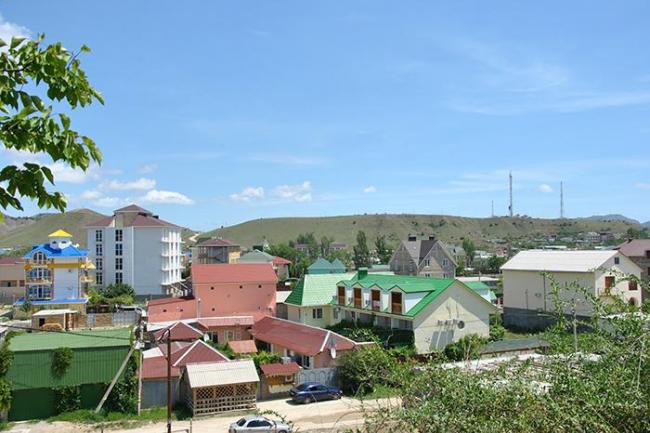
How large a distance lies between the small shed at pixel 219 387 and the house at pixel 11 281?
42.3 m

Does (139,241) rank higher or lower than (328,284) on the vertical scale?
higher

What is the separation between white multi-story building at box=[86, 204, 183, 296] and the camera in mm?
52156

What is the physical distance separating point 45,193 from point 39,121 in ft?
1.41

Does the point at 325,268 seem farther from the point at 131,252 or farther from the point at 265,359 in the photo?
the point at 265,359

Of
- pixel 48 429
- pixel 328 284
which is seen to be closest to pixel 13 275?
pixel 328 284

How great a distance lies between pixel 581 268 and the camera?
34.8 m

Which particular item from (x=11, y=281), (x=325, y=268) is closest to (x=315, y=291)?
(x=325, y=268)

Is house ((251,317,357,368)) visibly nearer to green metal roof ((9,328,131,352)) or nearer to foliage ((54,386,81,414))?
green metal roof ((9,328,131,352))

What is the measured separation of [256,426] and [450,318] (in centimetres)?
1393

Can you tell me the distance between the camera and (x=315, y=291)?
35.8 m

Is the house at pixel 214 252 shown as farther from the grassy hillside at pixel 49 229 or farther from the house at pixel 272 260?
the grassy hillside at pixel 49 229

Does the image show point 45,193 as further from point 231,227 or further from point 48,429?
point 231,227

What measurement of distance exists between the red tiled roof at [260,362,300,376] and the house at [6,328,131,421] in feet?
19.6

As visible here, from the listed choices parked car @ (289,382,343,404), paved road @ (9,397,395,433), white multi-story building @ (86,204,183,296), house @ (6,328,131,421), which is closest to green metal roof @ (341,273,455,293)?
parked car @ (289,382,343,404)
